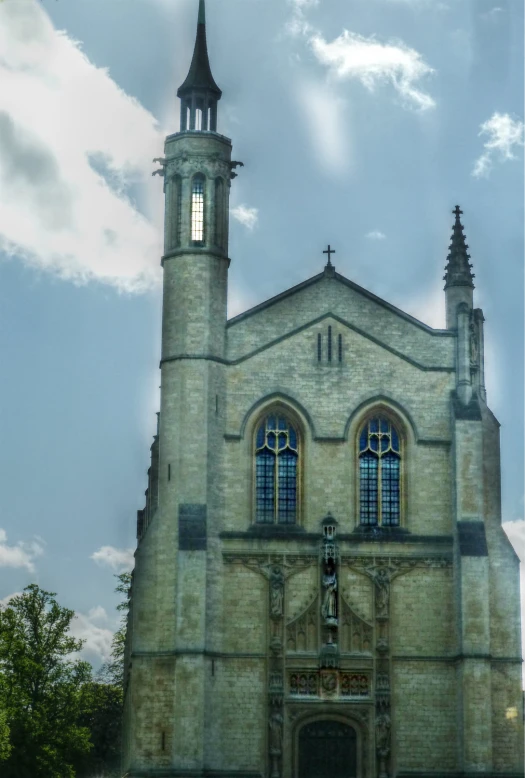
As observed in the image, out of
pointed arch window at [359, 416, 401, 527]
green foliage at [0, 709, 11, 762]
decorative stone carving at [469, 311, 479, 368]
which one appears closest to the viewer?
pointed arch window at [359, 416, 401, 527]

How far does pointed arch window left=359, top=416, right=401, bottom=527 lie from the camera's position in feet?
174

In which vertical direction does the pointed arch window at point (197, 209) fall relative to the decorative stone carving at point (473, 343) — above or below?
above

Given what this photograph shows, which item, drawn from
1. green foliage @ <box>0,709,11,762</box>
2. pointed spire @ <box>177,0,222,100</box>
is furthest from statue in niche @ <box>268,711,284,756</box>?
pointed spire @ <box>177,0,222,100</box>

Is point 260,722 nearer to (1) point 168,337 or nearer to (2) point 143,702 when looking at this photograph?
(2) point 143,702

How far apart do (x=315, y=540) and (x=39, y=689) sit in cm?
2214

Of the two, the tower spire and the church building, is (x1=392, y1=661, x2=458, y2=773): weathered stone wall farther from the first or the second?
the tower spire

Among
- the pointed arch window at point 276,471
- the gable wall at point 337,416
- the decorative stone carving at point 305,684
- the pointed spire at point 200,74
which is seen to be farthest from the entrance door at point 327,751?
the pointed spire at point 200,74

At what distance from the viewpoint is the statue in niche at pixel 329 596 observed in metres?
51.3

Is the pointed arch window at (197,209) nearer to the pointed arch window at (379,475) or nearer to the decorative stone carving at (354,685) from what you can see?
the pointed arch window at (379,475)

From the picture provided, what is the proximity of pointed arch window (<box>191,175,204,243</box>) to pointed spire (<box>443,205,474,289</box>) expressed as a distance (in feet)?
27.3

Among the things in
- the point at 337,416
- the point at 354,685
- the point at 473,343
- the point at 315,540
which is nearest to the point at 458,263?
the point at 473,343

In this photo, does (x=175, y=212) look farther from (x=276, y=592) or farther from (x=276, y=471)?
(x=276, y=592)

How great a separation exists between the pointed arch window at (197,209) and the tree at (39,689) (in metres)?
21.9

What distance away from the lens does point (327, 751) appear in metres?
50.7
